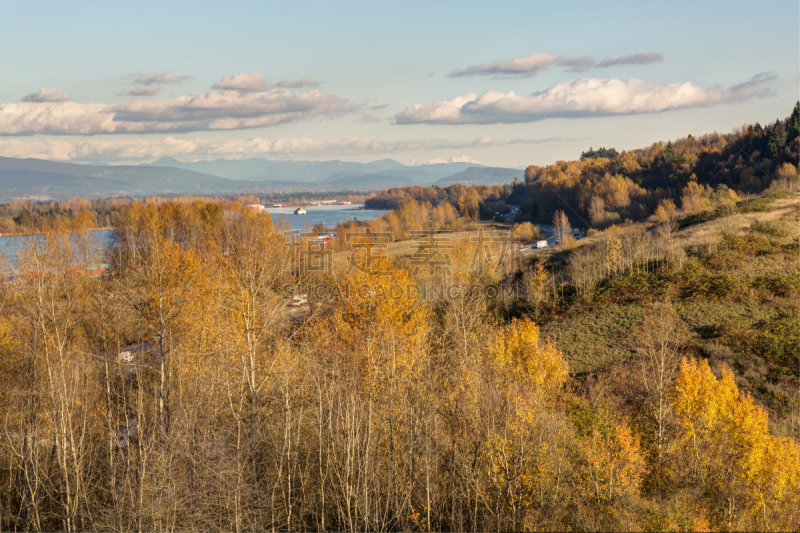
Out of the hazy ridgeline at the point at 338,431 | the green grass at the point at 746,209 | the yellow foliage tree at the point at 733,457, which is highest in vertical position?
the green grass at the point at 746,209

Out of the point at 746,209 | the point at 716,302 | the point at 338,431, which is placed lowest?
the point at 716,302

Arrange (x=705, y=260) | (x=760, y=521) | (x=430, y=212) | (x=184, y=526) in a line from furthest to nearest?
(x=430, y=212), (x=705, y=260), (x=760, y=521), (x=184, y=526)

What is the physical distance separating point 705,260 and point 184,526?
5072 cm

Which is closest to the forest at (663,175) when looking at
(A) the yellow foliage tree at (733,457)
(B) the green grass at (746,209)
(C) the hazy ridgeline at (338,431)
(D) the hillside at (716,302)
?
(B) the green grass at (746,209)

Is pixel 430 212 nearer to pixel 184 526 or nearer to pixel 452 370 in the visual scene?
pixel 452 370

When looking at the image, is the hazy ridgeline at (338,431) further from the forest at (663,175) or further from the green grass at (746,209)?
the forest at (663,175)

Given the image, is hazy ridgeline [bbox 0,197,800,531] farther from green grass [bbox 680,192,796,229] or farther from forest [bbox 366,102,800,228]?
forest [bbox 366,102,800,228]

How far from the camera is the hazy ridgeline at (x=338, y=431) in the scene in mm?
15516

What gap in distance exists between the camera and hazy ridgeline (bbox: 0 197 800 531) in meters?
15.5

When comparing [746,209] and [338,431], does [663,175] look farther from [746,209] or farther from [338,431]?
[338,431]

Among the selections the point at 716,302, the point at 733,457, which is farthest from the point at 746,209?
the point at 733,457

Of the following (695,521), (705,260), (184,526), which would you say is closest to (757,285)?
(705,260)

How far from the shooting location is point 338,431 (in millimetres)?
17031

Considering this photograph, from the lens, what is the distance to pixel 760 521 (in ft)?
60.3
